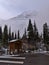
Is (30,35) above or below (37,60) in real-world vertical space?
above

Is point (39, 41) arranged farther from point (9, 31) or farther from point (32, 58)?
point (32, 58)

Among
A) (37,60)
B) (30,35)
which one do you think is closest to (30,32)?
(30,35)

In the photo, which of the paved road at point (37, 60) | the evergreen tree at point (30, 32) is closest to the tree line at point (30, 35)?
the evergreen tree at point (30, 32)

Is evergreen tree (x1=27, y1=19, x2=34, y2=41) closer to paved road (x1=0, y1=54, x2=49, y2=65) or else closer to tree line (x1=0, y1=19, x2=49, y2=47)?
tree line (x1=0, y1=19, x2=49, y2=47)

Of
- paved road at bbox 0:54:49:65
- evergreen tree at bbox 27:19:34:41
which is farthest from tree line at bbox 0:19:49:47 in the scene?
paved road at bbox 0:54:49:65

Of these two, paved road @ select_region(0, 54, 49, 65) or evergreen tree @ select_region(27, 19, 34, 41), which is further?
evergreen tree @ select_region(27, 19, 34, 41)

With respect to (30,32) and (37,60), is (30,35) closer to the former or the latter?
(30,32)

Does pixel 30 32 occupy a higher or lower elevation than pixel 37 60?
higher

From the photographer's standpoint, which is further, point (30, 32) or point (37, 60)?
point (30, 32)

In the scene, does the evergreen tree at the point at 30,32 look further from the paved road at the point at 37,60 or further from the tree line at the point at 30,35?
the paved road at the point at 37,60

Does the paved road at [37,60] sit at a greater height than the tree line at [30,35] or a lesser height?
lesser

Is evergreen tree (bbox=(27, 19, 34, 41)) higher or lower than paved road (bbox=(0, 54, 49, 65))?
higher

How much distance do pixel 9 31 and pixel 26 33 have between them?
52.0 inches

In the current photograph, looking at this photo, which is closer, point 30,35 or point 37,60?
point 37,60
